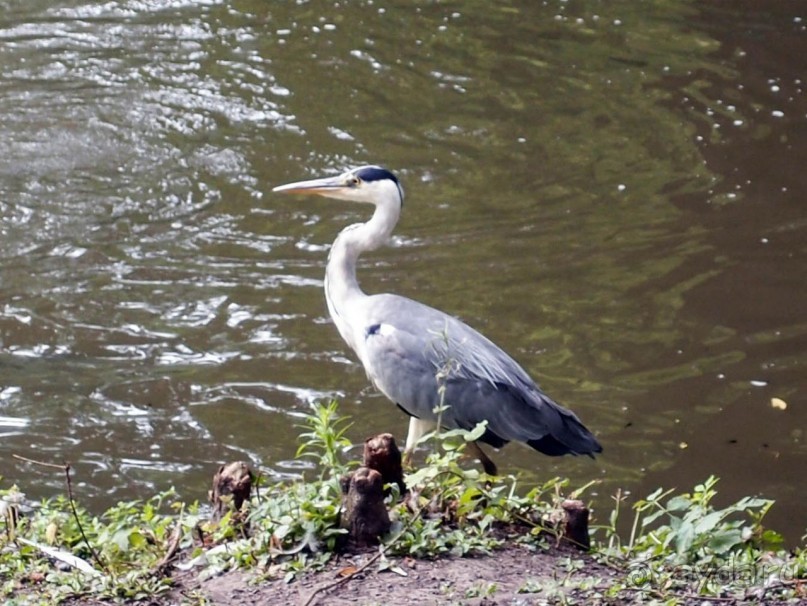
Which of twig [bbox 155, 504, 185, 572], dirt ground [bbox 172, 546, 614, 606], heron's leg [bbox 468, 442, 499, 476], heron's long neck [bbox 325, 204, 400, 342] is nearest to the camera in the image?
dirt ground [bbox 172, 546, 614, 606]

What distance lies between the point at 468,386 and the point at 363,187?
1194 millimetres

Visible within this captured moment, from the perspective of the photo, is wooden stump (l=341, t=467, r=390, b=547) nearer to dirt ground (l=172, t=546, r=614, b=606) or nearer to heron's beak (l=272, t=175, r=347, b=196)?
dirt ground (l=172, t=546, r=614, b=606)

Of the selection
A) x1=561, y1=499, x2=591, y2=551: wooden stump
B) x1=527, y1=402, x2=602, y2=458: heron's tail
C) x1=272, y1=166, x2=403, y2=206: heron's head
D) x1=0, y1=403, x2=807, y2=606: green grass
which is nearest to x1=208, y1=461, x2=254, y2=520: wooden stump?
x1=0, y1=403, x2=807, y2=606: green grass

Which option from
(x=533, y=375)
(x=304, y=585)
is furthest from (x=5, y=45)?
(x=304, y=585)

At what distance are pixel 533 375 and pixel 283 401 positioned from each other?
148cm

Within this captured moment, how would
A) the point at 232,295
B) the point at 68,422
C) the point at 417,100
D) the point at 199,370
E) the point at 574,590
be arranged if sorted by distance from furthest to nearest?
the point at 417,100, the point at 232,295, the point at 199,370, the point at 68,422, the point at 574,590

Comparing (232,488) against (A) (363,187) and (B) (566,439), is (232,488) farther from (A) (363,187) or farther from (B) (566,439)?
(A) (363,187)

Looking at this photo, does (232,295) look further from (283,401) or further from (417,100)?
(417,100)

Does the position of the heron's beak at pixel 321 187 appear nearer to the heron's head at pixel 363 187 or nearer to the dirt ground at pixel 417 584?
the heron's head at pixel 363 187

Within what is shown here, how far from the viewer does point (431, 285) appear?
855 centimetres

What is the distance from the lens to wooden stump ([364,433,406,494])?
4.21m

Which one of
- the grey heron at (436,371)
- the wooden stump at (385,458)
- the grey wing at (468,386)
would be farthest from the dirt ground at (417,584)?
the grey wing at (468,386)

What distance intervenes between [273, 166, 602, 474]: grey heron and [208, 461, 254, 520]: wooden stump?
138cm

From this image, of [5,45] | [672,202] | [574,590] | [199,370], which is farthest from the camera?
[5,45]
